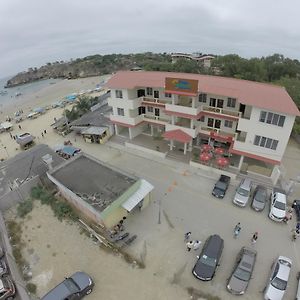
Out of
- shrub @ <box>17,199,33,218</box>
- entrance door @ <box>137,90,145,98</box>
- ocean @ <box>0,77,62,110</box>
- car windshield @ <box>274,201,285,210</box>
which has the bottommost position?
ocean @ <box>0,77,62,110</box>

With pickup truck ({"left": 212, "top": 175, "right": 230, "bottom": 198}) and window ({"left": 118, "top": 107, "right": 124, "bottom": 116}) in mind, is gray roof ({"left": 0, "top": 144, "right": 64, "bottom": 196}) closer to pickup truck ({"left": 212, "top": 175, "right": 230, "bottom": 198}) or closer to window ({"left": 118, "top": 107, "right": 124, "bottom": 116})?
window ({"left": 118, "top": 107, "right": 124, "bottom": 116})

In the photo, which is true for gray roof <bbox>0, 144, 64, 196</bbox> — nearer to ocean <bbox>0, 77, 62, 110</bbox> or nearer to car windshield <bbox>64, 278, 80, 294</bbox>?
car windshield <bbox>64, 278, 80, 294</bbox>

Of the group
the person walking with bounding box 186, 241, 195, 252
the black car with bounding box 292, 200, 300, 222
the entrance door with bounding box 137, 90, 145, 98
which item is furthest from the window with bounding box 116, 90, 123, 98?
the black car with bounding box 292, 200, 300, 222

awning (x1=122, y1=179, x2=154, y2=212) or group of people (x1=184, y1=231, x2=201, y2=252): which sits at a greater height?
awning (x1=122, y1=179, x2=154, y2=212)

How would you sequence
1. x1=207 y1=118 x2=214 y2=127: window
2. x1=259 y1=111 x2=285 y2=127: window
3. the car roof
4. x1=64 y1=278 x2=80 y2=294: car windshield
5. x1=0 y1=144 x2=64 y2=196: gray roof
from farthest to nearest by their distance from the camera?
x1=207 y1=118 x2=214 y2=127: window, x1=0 y1=144 x2=64 y2=196: gray roof, x1=259 y1=111 x2=285 y2=127: window, the car roof, x1=64 y1=278 x2=80 y2=294: car windshield

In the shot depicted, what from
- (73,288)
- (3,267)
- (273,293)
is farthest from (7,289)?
(273,293)

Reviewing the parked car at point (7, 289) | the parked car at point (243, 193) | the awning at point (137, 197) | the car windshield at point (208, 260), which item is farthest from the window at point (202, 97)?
the parked car at point (7, 289)

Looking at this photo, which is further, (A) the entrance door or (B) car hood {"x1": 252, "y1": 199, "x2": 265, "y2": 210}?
(A) the entrance door

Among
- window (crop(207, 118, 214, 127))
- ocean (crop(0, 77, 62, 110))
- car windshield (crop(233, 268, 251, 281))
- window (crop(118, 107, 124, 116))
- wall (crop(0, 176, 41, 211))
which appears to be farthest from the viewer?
ocean (crop(0, 77, 62, 110))
